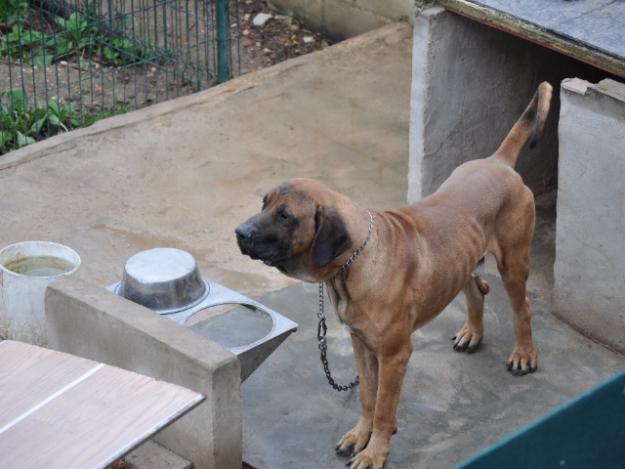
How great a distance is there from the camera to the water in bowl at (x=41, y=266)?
20.4 feet

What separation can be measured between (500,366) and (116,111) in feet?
13.9

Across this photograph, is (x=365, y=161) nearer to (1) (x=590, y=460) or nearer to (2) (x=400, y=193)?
(2) (x=400, y=193)

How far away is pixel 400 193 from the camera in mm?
7988

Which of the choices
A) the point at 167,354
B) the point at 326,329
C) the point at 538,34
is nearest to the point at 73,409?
the point at 167,354

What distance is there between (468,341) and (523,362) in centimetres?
34

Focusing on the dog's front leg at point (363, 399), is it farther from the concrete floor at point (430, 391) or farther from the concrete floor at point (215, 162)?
the concrete floor at point (215, 162)

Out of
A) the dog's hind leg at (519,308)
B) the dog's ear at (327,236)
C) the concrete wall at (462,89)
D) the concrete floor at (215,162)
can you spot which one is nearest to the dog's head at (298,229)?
the dog's ear at (327,236)

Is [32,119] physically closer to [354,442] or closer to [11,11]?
[11,11]

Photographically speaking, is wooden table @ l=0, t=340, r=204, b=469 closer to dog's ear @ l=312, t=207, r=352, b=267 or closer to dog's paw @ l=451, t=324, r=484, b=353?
dog's ear @ l=312, t=207, r=352, b=267

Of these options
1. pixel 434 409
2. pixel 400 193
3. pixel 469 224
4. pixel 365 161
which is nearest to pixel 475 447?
pixel 434 409

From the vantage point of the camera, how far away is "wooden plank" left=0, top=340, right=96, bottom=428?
4.19 m

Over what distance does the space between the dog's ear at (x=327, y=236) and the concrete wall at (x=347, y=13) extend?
5787 millimetres

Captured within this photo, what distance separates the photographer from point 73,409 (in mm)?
4137

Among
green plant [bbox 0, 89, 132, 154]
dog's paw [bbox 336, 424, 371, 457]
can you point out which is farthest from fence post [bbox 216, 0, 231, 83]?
dog's paw [bbox 336, 424, 371, 457]
